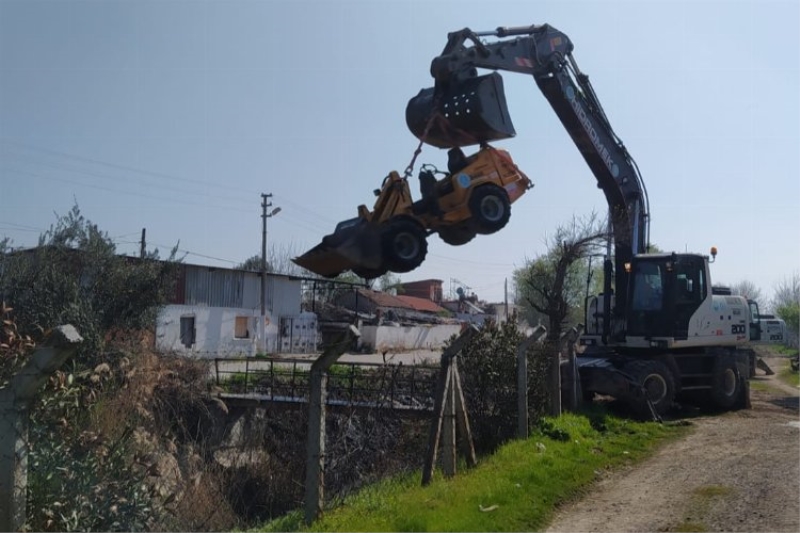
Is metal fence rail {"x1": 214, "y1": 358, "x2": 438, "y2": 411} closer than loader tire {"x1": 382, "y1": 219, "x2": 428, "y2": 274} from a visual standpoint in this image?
No

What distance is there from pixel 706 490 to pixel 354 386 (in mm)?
11167

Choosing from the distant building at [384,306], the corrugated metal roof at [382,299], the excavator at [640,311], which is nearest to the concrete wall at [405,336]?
the distant building at [384,306]

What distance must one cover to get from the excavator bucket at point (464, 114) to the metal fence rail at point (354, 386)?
6114 mm

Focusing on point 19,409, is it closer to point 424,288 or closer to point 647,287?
point 647,287

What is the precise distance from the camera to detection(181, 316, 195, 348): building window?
3862cm

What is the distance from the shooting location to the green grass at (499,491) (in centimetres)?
720

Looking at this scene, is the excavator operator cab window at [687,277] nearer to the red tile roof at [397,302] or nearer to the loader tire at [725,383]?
the loader tire at [725,383]

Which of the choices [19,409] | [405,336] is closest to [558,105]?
[19,409]

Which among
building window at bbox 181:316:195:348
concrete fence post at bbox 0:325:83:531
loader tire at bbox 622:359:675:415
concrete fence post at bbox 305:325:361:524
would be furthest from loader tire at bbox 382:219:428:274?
building window at bbox 181:316:195:348

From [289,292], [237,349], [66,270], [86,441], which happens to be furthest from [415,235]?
[289,292]

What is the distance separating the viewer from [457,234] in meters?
9.62

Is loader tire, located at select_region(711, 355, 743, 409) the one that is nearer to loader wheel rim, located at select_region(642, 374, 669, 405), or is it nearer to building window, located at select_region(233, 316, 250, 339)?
loader wheel rim, located at select_region(642, 374, 669, 405)

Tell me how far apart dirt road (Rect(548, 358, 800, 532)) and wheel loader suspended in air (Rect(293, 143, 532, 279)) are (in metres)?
3.37

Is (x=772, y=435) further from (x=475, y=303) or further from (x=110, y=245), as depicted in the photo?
(x=475, y=303)
